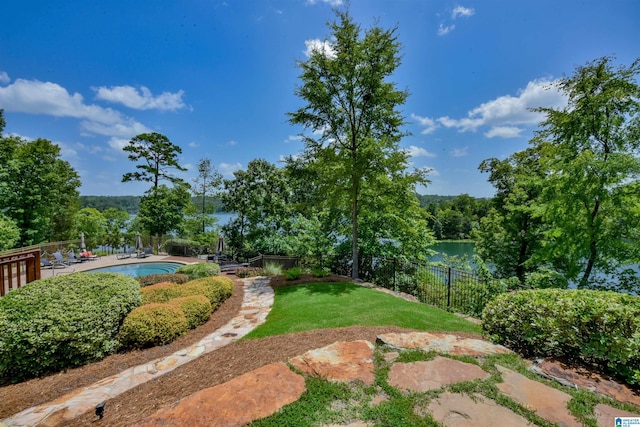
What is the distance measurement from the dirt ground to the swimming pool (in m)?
10.9

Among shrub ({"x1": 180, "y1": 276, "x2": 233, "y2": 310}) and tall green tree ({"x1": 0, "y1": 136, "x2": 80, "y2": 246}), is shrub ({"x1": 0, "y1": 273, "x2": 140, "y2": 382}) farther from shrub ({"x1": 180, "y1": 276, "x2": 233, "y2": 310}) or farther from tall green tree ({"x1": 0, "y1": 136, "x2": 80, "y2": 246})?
tall green tree ({"x1": 0, "y1": 136, "x2": 80, "y2": 246})

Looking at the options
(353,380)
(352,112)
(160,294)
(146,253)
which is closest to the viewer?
(353,380)

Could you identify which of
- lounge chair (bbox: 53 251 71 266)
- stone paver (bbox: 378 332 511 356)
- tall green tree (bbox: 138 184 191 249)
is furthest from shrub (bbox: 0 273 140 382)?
tall green tree (bbox: 138 184 191 249)

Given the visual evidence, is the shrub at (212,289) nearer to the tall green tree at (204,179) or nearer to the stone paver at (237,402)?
the stone paver at (237,402)

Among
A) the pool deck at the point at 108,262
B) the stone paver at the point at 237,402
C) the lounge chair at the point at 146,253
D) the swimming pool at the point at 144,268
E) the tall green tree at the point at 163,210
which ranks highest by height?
the tall green tree at the point at 163,210

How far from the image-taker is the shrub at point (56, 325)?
12.8 ft

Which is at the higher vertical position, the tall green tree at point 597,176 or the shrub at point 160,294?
the tall green tree at point 597,176

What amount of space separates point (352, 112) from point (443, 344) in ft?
26.4

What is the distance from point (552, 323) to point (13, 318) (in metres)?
7.55

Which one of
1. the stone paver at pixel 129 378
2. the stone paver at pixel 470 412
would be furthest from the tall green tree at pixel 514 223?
the stone paver at pixel 129 378

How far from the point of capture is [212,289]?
6.99 m

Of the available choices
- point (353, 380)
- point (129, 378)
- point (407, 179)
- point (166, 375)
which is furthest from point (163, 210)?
point (353, 380)

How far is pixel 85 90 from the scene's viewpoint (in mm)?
14719

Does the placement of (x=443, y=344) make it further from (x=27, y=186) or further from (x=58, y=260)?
(x=27, y=186)
